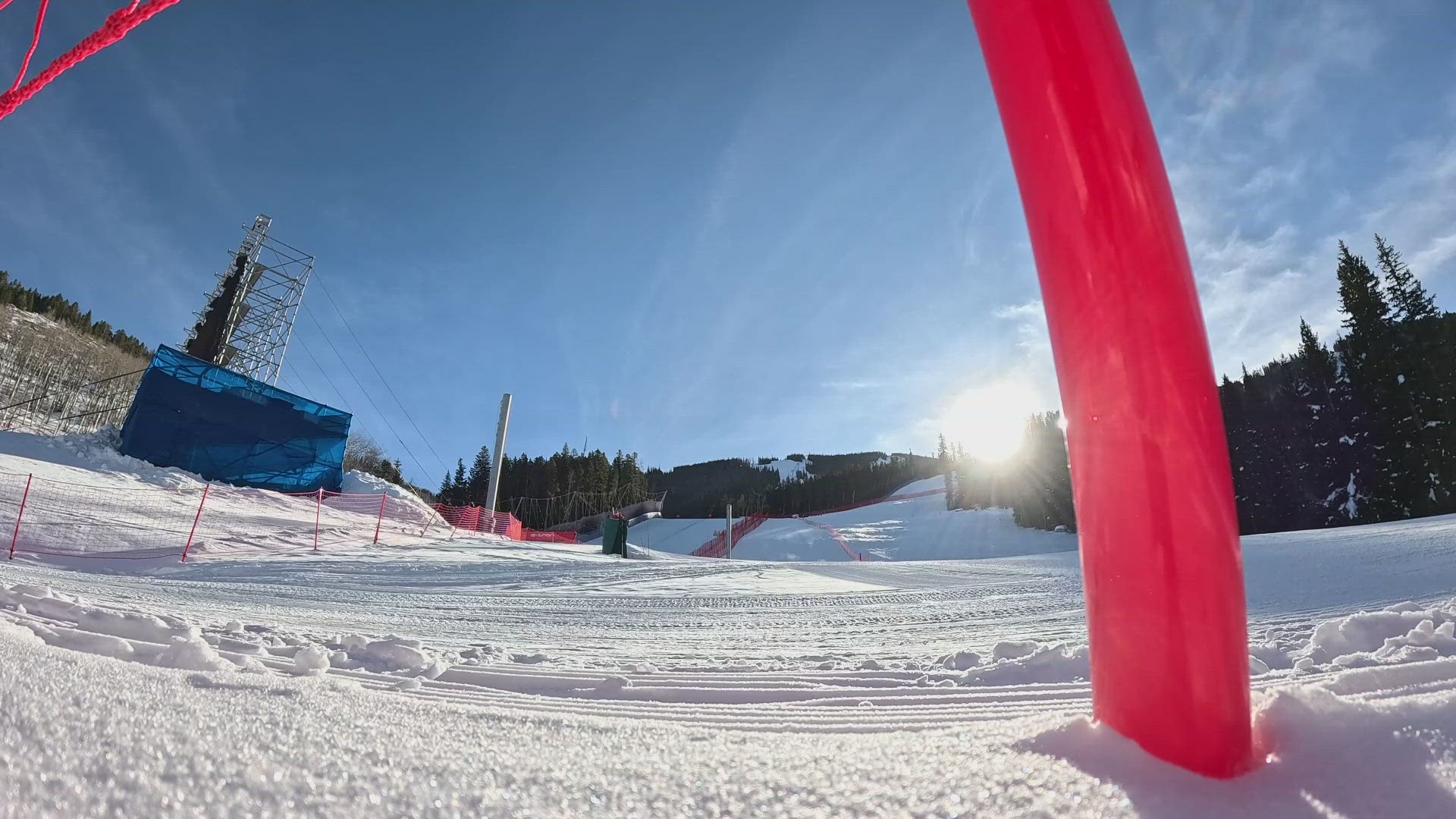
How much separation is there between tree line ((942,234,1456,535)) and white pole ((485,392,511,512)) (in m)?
21.5

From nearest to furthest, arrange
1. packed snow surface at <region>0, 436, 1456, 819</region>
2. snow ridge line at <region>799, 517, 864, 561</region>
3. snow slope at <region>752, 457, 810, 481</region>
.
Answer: packed snow surface at <region>0, 436, 1456, 819</region>, snow ridge line at <region>799, 517, 864, 561</region>, snow slope at <region>752, 457, 810, 481</region>

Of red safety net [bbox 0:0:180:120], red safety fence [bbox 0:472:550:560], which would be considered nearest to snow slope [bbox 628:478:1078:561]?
red safety fence [bbox 0:472:550:560]

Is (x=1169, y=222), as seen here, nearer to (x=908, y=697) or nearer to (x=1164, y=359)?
(x=1164, y=359)

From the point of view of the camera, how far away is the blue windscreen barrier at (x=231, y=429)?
18.8m

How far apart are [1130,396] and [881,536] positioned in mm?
39028

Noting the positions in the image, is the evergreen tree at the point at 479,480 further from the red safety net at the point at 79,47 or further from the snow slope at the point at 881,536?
the red safety net at the point at 79,47

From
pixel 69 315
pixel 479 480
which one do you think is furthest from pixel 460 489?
pixel 69 315

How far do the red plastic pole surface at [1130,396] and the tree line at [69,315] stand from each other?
69.3m

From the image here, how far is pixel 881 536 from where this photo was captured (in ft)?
124

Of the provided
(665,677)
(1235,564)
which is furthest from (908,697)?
(1235,564)

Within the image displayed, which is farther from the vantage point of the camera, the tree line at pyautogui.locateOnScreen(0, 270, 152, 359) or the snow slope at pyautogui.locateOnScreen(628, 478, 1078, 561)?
the tree line at pyautogui.locateOnScreen(0, 270, 152, 359)

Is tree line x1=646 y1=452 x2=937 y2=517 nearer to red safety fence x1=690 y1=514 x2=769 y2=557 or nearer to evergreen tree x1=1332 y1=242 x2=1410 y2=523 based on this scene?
red safety fence x1=690 y1=514 x2=769 y2=557

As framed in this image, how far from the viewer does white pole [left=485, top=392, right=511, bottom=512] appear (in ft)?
83.8

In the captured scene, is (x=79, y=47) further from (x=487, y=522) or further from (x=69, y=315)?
(x=69, y=315)
